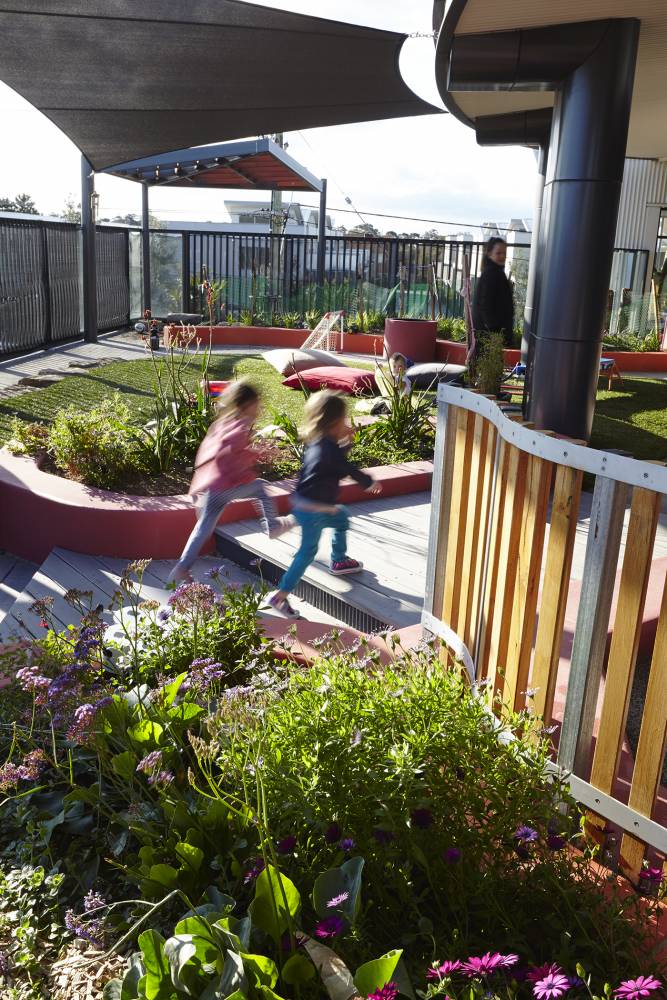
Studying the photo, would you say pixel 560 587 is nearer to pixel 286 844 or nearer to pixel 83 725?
pixel 286 844

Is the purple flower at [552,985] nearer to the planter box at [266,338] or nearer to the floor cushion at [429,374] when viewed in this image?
the floor cushion at [429,374]

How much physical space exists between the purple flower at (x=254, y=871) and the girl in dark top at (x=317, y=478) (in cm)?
244

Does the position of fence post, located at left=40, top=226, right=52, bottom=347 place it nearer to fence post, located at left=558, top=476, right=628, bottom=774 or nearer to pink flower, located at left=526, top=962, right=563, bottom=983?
fence post, located at left=558, top=476, right=628, bottom=774

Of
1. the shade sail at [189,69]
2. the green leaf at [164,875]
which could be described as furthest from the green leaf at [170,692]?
the shade sail at [189,69]

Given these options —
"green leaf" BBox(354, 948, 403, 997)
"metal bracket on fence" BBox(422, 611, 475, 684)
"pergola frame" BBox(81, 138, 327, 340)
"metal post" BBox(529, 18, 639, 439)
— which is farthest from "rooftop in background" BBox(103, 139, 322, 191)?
"green leaf" BBox(354, 948, 403, 997)

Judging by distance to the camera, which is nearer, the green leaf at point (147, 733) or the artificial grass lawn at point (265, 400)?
the green leaf at point (147, 733)

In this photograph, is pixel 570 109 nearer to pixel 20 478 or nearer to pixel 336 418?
pixel 336 418

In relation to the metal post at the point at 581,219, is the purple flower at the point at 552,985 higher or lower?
lower

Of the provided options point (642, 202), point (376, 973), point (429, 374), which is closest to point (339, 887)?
point (376, 973)

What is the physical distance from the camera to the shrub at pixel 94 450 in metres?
5.89

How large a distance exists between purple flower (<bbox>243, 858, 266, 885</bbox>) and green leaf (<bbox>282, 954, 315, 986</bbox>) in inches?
8.7

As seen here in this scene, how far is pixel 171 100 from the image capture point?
7.99 metres

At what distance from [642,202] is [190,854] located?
20441 millimetres

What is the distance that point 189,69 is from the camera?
7090mm
